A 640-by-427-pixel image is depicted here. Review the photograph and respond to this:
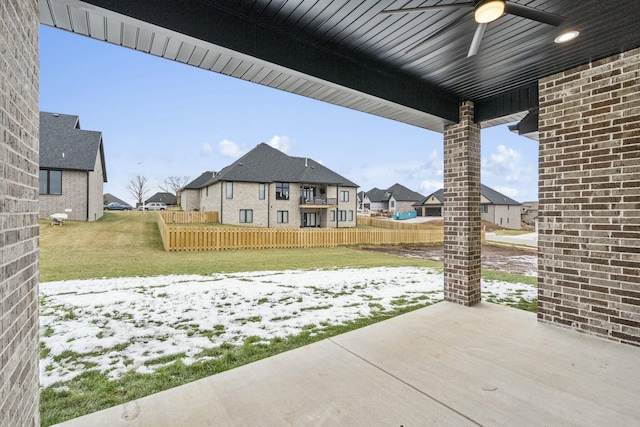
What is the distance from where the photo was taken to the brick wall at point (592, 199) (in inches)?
129

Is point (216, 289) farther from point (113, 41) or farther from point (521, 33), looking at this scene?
point (521, 33)

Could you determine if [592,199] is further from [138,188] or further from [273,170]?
[138,188]

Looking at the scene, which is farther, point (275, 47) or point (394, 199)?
point (394, 199)

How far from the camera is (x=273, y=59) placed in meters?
2.90

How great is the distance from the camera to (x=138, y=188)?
46562 mm

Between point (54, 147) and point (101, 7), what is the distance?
21.8 m

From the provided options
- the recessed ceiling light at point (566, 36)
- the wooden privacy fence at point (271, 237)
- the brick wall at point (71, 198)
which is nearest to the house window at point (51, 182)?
the brick wall at point (71, 198)

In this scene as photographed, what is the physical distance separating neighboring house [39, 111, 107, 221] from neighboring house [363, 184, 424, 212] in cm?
4396

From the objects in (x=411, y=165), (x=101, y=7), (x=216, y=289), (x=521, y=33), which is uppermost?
(x=411, y=165)

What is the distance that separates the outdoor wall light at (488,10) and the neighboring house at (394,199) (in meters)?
50.6

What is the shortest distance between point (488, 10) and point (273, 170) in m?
24.0

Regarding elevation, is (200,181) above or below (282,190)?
above

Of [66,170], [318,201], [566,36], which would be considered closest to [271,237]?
[318,201]

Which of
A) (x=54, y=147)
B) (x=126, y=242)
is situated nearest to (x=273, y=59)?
(x=126, y=242)
